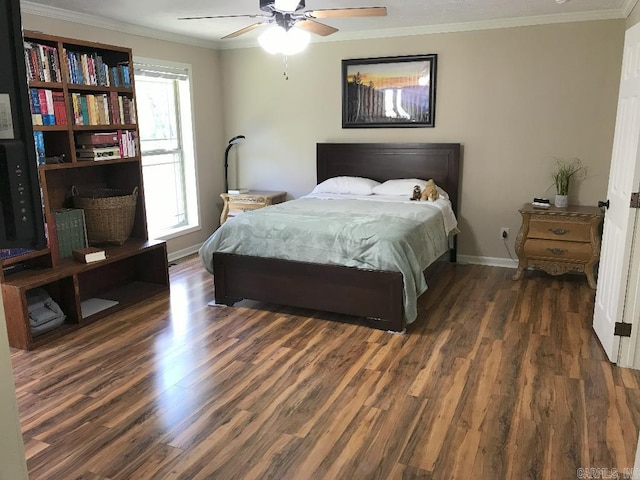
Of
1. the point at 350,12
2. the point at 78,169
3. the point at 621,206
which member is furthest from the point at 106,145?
the point at 621,206

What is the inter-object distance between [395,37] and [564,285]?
2837 millimetres

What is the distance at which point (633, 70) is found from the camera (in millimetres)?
2873

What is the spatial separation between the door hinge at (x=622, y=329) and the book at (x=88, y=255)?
3426 millimetres

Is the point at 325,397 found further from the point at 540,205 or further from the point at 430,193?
the point at 540,205

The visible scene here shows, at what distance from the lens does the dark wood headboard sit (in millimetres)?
4984

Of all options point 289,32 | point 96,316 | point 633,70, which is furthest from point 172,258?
point 633,70

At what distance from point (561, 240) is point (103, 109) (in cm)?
386

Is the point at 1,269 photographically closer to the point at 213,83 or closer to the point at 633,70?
the point at 213,83

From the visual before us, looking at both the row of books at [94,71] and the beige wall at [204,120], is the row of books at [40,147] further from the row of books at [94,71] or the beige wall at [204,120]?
the beige wall at [204,120]

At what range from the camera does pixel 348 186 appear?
16.7 feet

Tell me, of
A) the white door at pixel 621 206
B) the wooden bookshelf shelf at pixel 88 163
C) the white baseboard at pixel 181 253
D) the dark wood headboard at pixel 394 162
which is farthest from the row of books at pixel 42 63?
the white door at pixel 621 206

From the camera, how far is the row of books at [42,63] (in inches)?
131

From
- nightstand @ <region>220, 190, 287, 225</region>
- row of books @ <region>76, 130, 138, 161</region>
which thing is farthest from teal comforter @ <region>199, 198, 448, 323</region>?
nightstand @ <region>220, 190, 287, 225</region>

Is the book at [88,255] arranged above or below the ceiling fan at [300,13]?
below
